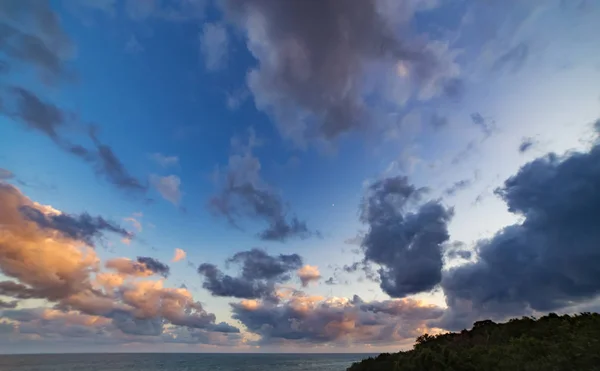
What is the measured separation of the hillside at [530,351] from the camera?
27938 millimetres

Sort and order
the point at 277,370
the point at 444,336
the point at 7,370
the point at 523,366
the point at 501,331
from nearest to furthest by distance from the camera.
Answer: the point at 523,366 → the point at 501,331 → the point at 444,336 → the point at 277,370 → the point at 7,370

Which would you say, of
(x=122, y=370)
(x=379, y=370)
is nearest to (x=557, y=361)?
(x=379, y=370)

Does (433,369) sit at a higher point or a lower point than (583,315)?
lower

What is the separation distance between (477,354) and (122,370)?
193527 millimetres

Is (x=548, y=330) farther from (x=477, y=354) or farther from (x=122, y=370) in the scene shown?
(x=122, y=370)

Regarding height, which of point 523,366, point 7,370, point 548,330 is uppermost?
point 548,330

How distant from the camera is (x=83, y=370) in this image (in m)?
176

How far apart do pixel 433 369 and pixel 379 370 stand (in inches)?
949

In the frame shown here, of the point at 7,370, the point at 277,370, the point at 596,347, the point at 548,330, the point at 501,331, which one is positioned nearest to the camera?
the point at 596,347

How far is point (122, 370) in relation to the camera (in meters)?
176

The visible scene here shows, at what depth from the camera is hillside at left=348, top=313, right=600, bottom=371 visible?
27.9 metres

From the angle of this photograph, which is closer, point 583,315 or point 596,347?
point 596,347

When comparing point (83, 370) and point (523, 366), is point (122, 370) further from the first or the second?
point (523, 366)

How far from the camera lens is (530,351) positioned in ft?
108
